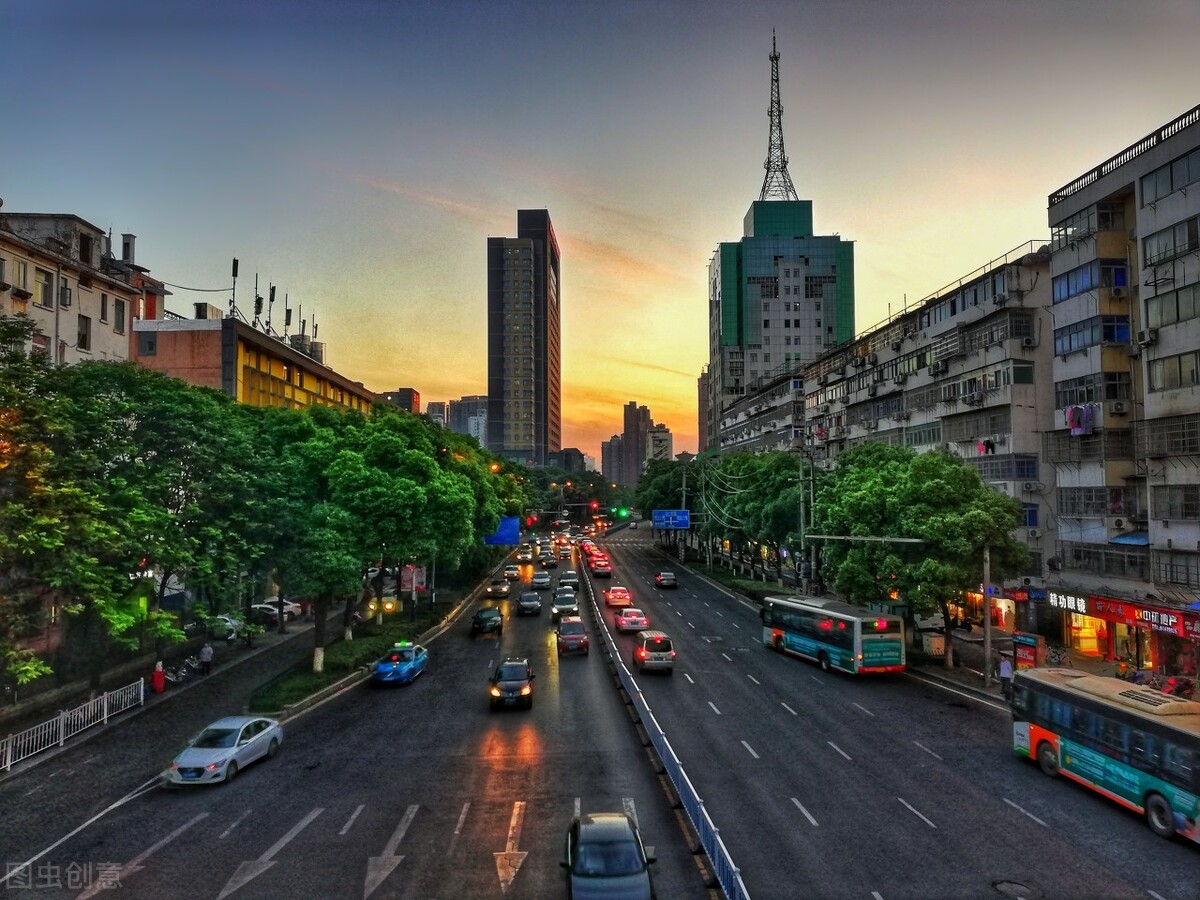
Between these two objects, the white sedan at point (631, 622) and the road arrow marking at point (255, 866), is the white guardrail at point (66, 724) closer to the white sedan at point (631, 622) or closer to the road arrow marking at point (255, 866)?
the road arrow marking at point (255, 866)

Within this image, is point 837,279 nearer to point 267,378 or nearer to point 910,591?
point 267,378

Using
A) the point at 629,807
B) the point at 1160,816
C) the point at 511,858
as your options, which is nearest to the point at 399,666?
the point at 629,807

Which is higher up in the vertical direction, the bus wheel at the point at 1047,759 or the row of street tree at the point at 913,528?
the row of street tree at the point at 913,528

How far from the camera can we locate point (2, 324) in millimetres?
22234

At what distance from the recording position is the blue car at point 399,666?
3303 cm

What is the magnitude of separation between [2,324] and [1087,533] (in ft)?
156

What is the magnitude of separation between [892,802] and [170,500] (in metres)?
27.8

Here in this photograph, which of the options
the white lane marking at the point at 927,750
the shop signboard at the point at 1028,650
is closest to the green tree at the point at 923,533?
the shop signboard at the point at 1028,650

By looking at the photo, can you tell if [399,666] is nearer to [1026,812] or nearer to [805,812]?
[805,812]

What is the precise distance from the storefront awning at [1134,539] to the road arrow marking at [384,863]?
115 ft

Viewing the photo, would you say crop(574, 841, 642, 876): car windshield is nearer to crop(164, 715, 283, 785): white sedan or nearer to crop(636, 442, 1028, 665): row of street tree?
crop(164, 715, 283, 785): white sedan

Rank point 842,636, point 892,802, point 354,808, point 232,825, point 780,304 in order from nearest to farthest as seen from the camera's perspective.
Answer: point 232,825 → point 354,808 → point 892,802 → point 842,636 → point 780,304

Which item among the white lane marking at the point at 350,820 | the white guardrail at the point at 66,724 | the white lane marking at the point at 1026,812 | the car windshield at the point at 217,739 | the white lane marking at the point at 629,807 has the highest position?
the car windshield at the point at 217,739

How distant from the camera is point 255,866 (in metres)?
15.8
